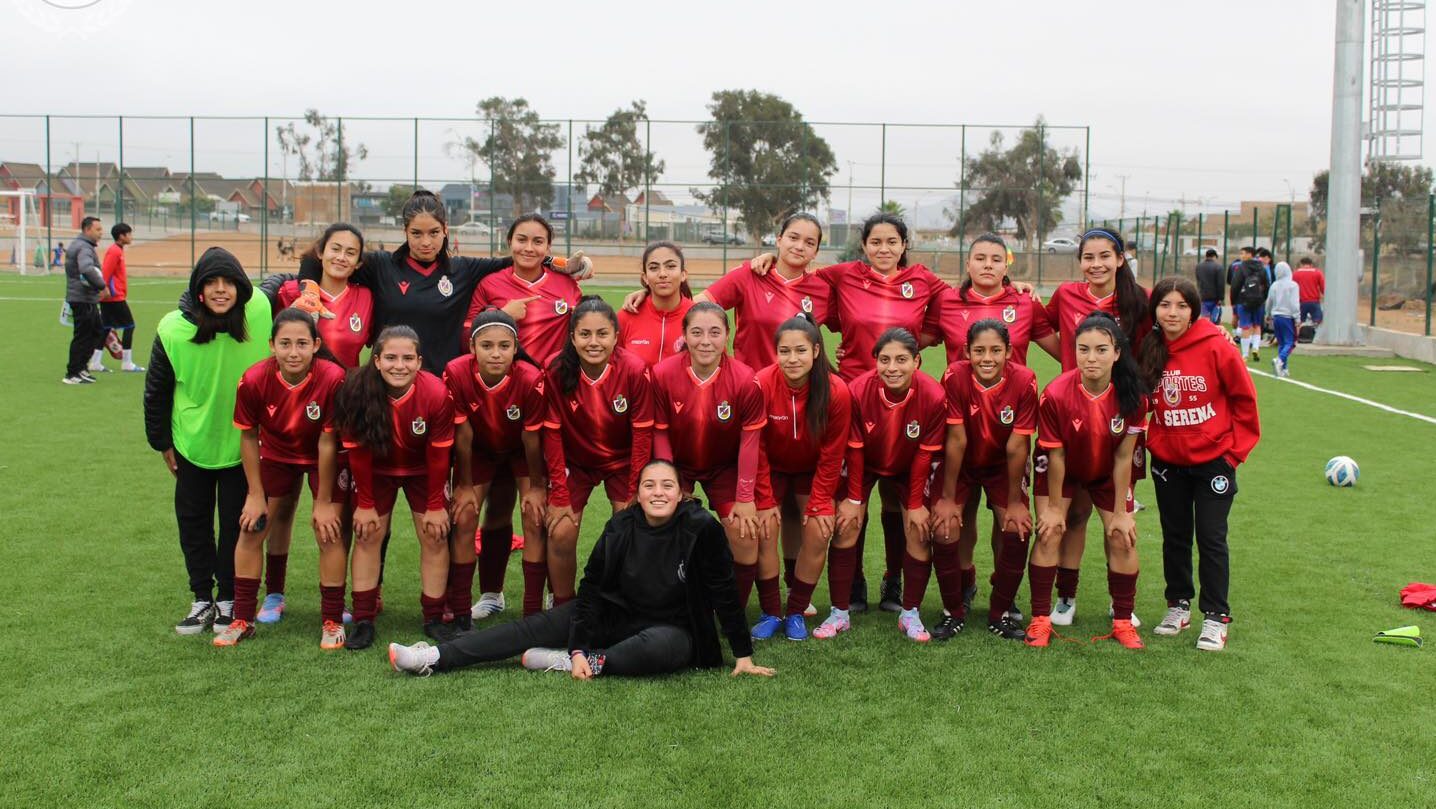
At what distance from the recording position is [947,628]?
5.10 m

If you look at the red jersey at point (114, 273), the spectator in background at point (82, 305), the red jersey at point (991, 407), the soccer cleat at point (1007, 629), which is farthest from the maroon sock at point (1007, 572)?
the red jersey at point (114, 273)

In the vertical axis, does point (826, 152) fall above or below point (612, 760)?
above

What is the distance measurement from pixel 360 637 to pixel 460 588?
46 cm

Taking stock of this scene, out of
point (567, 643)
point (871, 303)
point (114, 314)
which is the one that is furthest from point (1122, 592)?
point (114, 314)

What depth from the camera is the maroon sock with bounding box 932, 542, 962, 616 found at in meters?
5.09

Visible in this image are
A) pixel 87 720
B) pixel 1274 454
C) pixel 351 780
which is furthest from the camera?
pixel 1274 454

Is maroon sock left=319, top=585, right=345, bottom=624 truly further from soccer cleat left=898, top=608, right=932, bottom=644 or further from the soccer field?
soccer cleat left=898, top=608, right=932, bottom=644

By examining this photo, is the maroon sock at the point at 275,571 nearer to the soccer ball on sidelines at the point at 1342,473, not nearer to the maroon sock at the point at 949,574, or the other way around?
the maroon sock at the point at 949,574

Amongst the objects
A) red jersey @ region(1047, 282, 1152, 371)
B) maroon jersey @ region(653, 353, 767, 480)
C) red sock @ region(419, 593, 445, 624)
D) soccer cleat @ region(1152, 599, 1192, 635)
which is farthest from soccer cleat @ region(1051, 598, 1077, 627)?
red sock @ region(419, 593, 445, 624)

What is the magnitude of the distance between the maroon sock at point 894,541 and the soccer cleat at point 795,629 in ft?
2.10

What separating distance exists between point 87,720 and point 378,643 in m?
1.18

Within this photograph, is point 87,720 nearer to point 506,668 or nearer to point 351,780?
point 351,780

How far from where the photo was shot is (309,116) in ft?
114

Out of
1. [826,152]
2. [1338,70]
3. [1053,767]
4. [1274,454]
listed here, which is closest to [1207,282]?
[1338,70]
